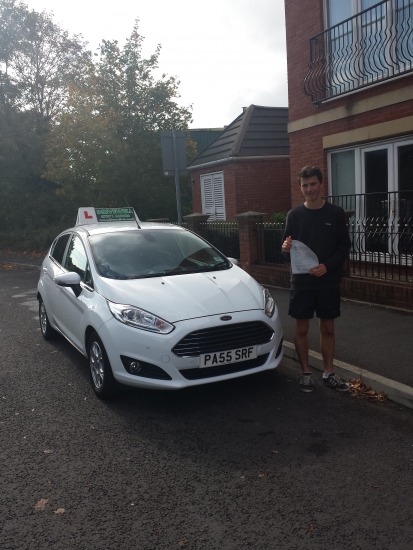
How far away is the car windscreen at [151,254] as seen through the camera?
18.6 feet

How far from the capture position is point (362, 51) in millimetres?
10234

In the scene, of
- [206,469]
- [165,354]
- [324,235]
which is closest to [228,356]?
[165,354]

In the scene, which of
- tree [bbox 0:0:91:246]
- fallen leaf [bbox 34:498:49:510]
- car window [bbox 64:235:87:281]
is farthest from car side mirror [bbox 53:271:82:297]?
tree [bbox 0:0:91:246]

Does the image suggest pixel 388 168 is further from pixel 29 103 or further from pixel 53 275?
pixel 29 103

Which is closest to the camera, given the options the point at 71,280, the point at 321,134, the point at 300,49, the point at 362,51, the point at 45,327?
the point at 71,280

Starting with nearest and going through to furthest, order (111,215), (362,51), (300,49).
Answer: (111,215) → (362,51) → (300,49)

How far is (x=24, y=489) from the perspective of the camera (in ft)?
11.5

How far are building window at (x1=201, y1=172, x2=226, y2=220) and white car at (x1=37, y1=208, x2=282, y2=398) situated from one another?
39.9 ft

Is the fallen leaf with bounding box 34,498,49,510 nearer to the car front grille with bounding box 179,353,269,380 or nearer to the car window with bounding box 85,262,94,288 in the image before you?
the car front grille with bounding box 179,353,269,380

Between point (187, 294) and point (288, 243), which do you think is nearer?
point (288, 243)

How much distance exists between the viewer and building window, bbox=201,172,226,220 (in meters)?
18.5

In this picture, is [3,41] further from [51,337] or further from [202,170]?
[51,337]

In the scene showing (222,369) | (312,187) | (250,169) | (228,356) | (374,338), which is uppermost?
(250,169)

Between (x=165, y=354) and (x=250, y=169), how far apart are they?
13778 millimetres
